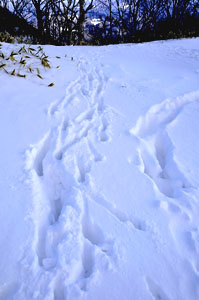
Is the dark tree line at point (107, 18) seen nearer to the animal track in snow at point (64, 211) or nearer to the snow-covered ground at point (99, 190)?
the snow-covered ground at point (99, 190)

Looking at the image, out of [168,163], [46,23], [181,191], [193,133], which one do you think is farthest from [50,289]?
[46,23]

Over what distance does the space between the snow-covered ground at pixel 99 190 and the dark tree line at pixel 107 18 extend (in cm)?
726

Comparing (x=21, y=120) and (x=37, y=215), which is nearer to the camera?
(x=37, y=215)

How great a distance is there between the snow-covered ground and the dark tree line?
23.8ft

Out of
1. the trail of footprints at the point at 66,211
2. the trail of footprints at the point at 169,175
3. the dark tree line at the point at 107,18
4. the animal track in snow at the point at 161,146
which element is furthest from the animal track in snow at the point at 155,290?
the dark tree line at the point at 107,18

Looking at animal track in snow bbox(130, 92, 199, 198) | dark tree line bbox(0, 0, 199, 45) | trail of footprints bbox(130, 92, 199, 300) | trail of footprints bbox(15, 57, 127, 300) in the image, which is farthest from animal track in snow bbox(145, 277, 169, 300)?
dark tree line bbox(0, 0, 199, 45)

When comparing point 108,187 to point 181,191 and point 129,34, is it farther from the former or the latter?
point 129,34

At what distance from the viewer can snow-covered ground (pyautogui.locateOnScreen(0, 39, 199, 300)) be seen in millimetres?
1272

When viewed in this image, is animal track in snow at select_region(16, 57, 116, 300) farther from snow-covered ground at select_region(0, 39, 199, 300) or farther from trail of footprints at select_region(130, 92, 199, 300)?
trail of footprints at select_region(130, 92, 199, 300)

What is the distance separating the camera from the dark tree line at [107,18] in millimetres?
9297

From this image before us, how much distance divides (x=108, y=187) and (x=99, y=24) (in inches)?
456

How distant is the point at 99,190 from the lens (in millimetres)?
1808

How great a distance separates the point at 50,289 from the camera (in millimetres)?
1199

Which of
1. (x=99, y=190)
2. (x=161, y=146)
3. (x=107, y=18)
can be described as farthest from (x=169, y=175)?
(x=107, y=18)
